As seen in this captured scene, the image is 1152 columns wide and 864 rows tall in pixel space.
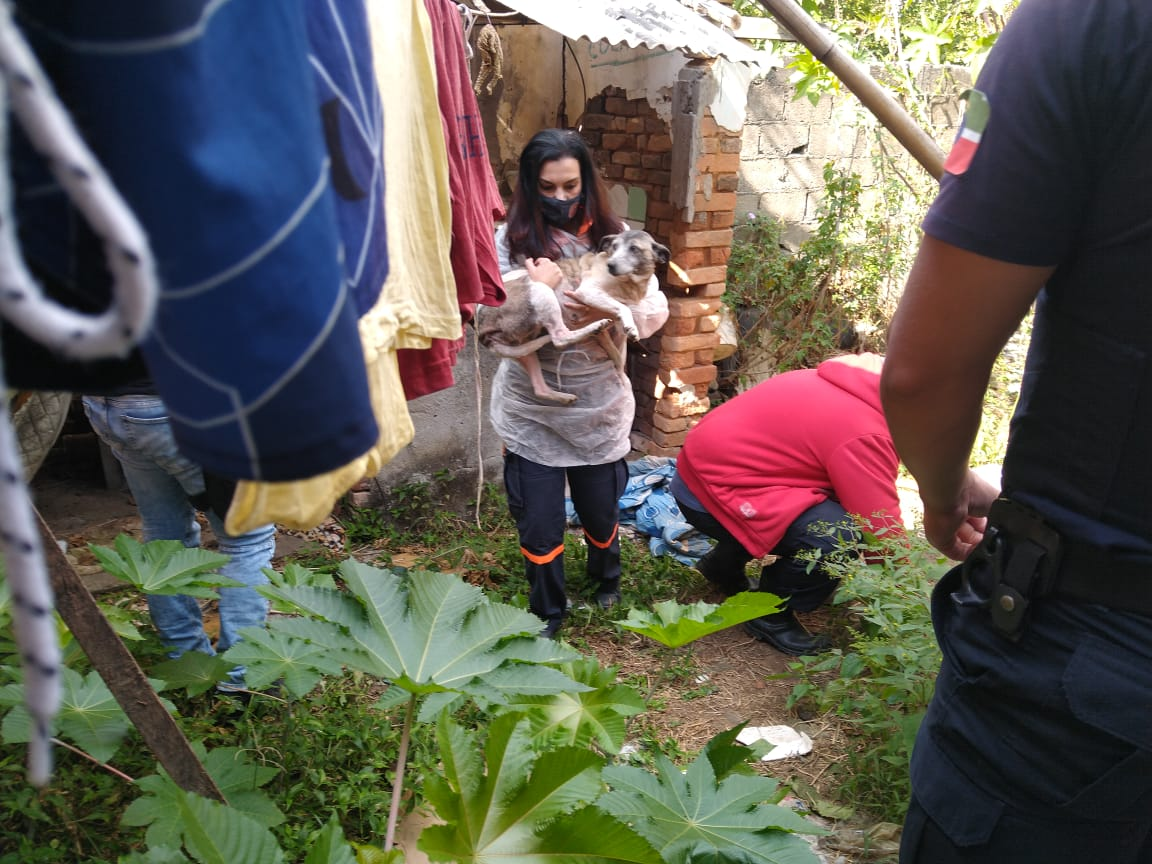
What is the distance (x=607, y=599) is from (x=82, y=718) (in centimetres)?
235

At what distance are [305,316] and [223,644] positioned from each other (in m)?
2.37

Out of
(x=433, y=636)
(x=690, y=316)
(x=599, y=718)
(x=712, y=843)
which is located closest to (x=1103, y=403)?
(x=712, y=843)

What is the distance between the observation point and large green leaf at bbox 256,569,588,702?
145 centimetres

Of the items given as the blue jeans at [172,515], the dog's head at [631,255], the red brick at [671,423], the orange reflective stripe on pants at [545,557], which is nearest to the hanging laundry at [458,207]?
the blue jeans at [172,515]

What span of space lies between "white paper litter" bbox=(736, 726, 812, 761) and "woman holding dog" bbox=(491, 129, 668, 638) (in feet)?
2.89

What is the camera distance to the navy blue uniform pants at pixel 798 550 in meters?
3.32

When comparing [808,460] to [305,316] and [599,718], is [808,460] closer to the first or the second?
[599,718]

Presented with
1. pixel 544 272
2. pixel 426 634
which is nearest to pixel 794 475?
pixel 544 272

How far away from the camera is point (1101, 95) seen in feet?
3.24

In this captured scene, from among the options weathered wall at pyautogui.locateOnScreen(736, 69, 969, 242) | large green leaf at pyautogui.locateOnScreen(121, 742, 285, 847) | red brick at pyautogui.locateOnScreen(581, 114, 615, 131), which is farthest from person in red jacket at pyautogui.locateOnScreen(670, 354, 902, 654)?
weathered wall at pyautogui.locateOnScreen(736, 69, 969, 242)

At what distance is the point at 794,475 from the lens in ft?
11.3

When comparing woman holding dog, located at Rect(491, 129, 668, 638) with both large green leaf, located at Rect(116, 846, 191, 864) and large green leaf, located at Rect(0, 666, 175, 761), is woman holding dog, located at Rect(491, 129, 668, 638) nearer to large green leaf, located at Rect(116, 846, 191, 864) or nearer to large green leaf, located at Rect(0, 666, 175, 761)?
large green leaf, located at Rect(0, 666, 175, 761)

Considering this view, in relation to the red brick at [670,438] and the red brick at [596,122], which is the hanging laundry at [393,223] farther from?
the red brick at [596,122]

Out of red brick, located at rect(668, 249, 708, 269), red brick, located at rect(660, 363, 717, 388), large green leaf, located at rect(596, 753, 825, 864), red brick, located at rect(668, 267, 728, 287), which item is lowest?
red brick, located at rect(660, 363, 717, 388)
